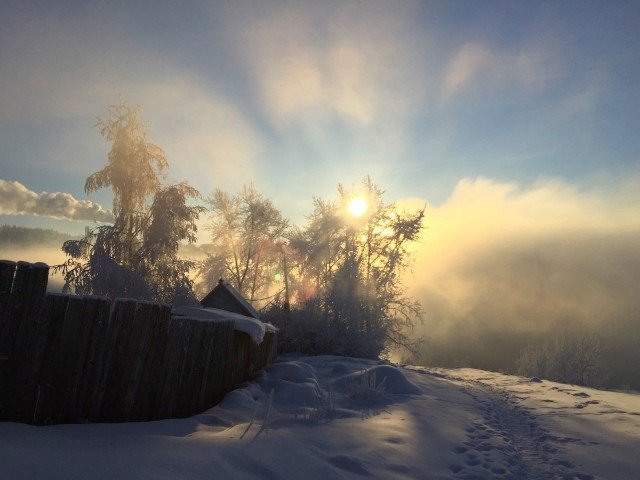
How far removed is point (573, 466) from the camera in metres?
4.71

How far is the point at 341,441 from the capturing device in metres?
4.70

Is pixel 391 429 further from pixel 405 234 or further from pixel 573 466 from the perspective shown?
pixel 405 234

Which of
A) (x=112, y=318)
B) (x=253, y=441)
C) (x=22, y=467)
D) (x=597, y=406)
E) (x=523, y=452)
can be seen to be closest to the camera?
(x=22, y=467)

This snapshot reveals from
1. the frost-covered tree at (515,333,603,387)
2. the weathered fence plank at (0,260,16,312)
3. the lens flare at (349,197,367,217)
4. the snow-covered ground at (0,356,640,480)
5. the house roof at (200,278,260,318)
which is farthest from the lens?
the frost-covered tree at (515,333,603,387)

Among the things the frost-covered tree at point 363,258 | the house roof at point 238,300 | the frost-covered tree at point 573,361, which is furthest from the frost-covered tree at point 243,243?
the frost-covered tree at point 573,361

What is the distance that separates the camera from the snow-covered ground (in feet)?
10.4

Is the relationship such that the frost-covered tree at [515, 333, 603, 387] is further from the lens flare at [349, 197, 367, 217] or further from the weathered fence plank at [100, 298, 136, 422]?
the weathered fence plank at [100, 298, 136, 422]

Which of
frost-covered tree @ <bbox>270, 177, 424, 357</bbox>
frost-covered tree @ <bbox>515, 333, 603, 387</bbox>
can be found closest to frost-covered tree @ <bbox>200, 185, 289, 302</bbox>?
frost-covered tree @ <bbox>270, 177, 424, 357</bbox>

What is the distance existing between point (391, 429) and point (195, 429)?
2.56 metres

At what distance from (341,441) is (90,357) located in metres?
2.96

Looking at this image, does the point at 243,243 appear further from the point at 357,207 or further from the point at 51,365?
the point at 51,365

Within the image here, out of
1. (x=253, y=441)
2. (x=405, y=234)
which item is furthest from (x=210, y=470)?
(x=405, y=234)

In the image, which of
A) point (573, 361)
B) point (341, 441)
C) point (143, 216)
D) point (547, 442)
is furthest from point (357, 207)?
point (573, 361)

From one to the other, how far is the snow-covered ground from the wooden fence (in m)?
0.28
